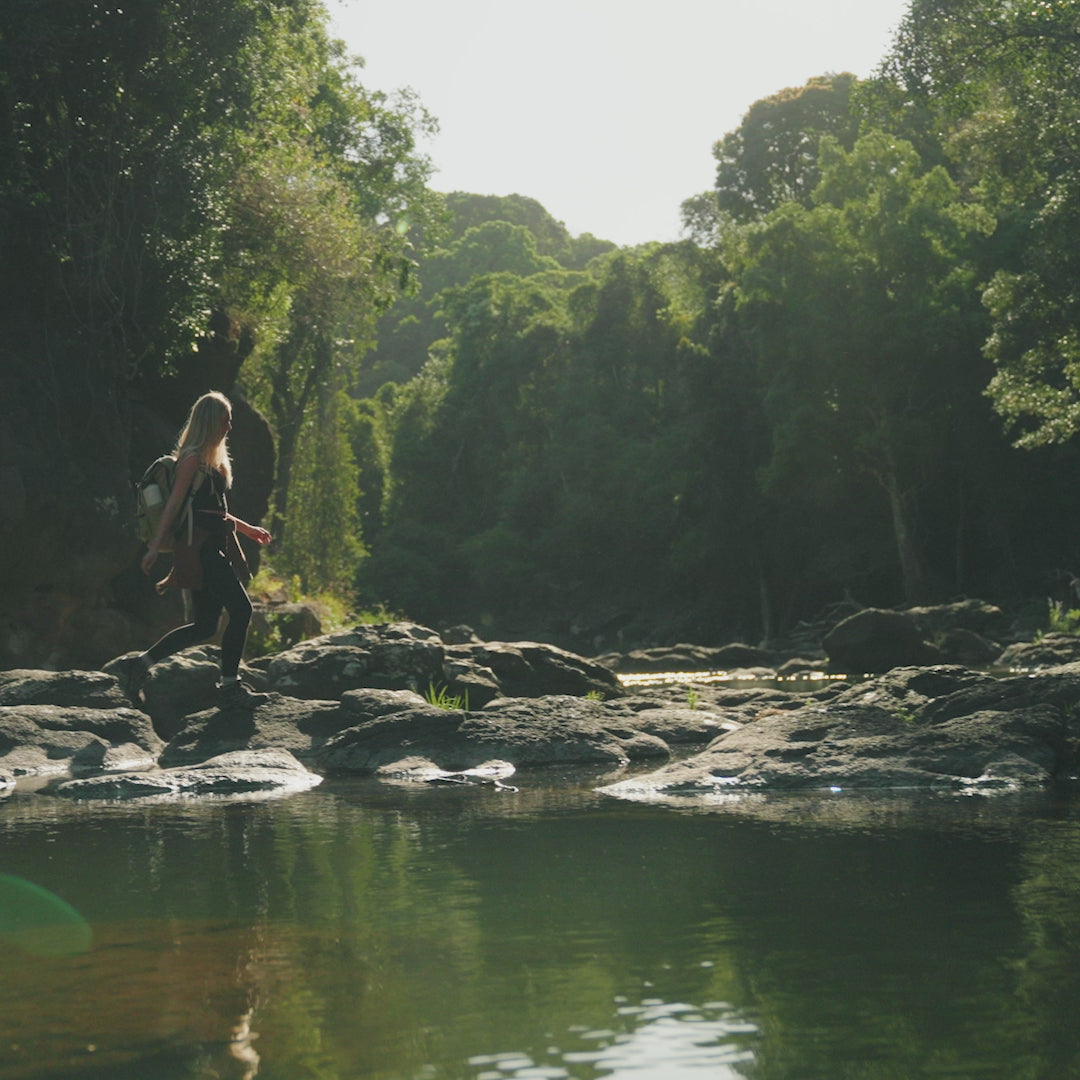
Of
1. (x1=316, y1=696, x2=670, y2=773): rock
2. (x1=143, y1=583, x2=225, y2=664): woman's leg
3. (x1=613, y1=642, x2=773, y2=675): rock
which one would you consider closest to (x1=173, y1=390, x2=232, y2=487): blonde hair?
(x1=143, y1=583, x2=225, y2=664): woman's leg

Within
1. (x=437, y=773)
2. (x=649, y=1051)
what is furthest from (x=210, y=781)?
(x=649, y=1051)

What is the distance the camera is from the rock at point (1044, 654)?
21.1 metres

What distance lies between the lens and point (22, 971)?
3531 mm

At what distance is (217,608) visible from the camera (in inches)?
376

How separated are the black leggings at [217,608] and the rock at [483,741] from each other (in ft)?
3.63

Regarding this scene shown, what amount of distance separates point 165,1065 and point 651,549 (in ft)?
175

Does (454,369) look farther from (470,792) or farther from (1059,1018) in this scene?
(1059,1018)

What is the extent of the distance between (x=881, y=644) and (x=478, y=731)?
16.0 metres

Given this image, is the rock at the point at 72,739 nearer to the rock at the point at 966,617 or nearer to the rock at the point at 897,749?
the rock at the point at 897,749

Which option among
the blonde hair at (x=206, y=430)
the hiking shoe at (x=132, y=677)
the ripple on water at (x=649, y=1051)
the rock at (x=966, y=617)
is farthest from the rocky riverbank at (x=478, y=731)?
the rock at (x=966, y=617)

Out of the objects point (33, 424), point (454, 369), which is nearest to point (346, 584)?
point (33, 424)

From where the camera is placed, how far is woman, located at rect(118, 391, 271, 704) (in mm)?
9117

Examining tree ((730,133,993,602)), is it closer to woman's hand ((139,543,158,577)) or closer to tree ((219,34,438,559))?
tree ((219,34,438,559))

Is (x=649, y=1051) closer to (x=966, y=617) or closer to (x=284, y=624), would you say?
(x=284, y=624)
